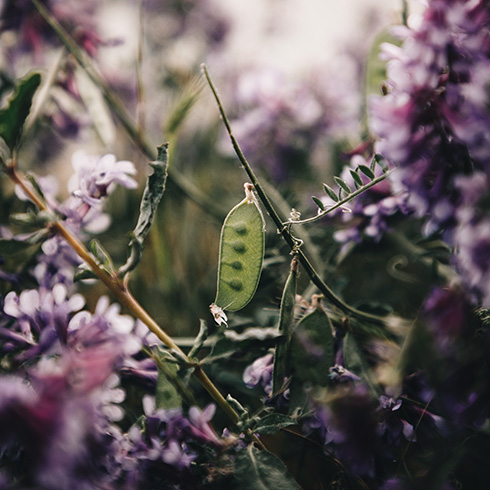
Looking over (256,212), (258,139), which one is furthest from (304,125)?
(256,212)

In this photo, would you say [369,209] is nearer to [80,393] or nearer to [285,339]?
[285,339]

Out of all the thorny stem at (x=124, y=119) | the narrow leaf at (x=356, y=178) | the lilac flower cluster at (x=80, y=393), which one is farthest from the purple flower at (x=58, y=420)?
the thorny stem at (x=124, y=119)

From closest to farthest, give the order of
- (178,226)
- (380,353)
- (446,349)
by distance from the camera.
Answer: (446,349)
(380,353)
(178,226)

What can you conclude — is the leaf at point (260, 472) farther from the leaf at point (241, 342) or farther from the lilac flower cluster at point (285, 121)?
the lilac flower cluster at point (285, 121)

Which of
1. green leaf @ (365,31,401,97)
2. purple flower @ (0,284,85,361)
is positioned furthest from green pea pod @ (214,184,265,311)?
green leaf @ (365,31,401,97)

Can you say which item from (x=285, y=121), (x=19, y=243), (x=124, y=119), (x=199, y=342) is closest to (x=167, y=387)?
(x=199, y=342)

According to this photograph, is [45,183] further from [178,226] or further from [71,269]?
[178,226]
